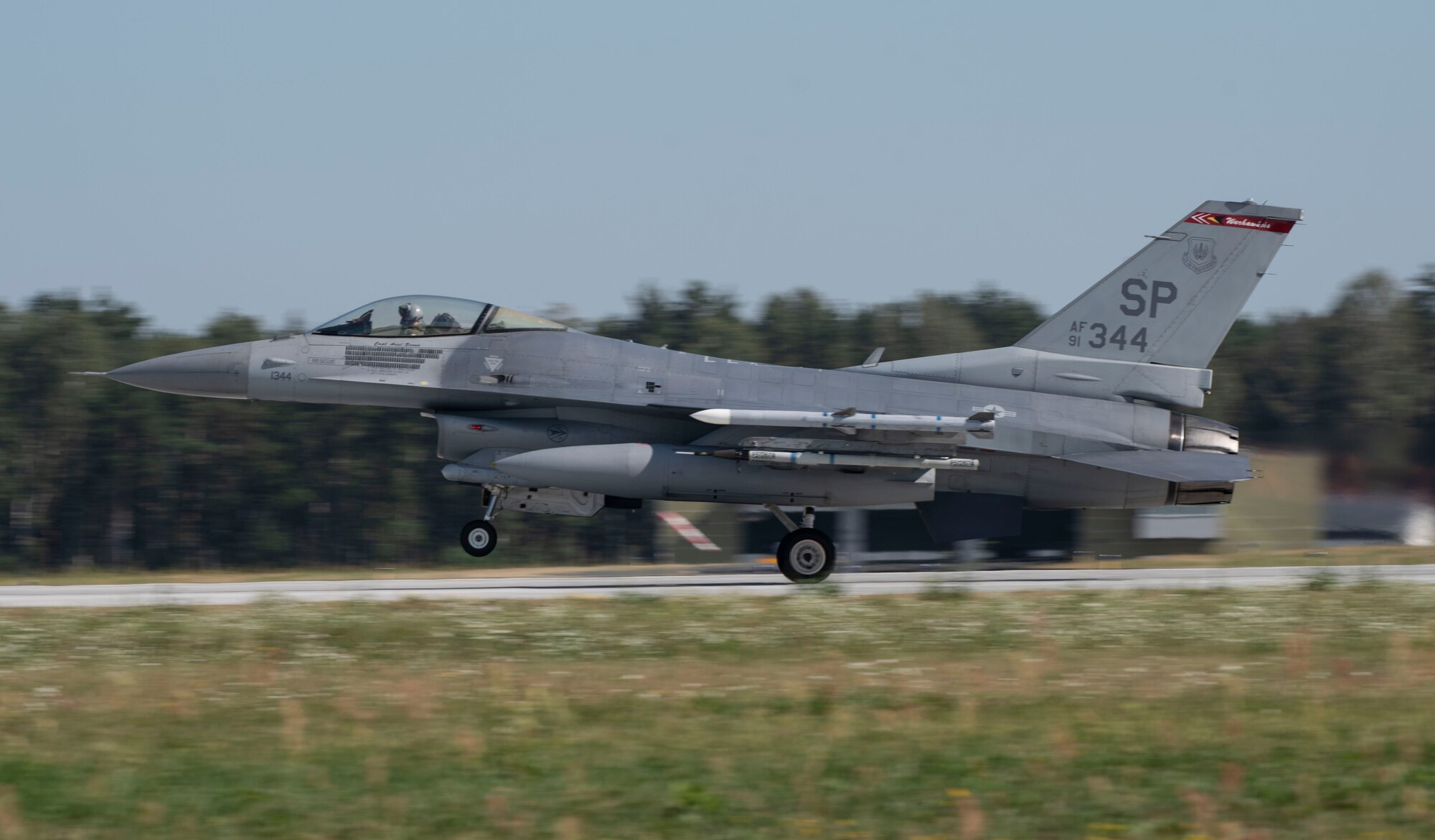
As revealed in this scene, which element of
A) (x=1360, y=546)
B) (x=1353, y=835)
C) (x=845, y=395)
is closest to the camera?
(x=1353, y=835)

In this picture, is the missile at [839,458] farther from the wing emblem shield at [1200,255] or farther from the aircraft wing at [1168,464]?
the wing emblem shield at [1200,255]

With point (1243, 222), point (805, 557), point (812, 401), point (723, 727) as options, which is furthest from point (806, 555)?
point (723, 727)

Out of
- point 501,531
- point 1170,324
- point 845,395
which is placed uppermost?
point 1170,324

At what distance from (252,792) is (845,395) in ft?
40.6

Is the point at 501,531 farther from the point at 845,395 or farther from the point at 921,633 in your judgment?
the point at 921,633

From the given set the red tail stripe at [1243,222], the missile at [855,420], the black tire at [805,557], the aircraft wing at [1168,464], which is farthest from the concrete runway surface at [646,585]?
the red tail stripe at [1243,222]

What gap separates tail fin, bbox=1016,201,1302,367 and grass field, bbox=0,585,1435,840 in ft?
19.8

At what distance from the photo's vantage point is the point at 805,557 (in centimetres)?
1872

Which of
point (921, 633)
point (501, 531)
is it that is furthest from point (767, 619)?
point (501, 531)

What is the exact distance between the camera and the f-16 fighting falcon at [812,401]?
59.3ft

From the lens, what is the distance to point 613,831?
6.67 meters

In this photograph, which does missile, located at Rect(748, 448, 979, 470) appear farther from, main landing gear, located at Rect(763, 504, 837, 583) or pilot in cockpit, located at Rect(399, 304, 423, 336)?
pilot in cockpit, located at Rect(399, 304, 423, 336)

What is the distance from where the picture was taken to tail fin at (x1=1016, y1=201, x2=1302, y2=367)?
1944cm

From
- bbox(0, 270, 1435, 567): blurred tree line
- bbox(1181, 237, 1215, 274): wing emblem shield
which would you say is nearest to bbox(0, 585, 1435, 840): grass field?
bbox(1181, 237, 1215, 274): wing emblem shield
